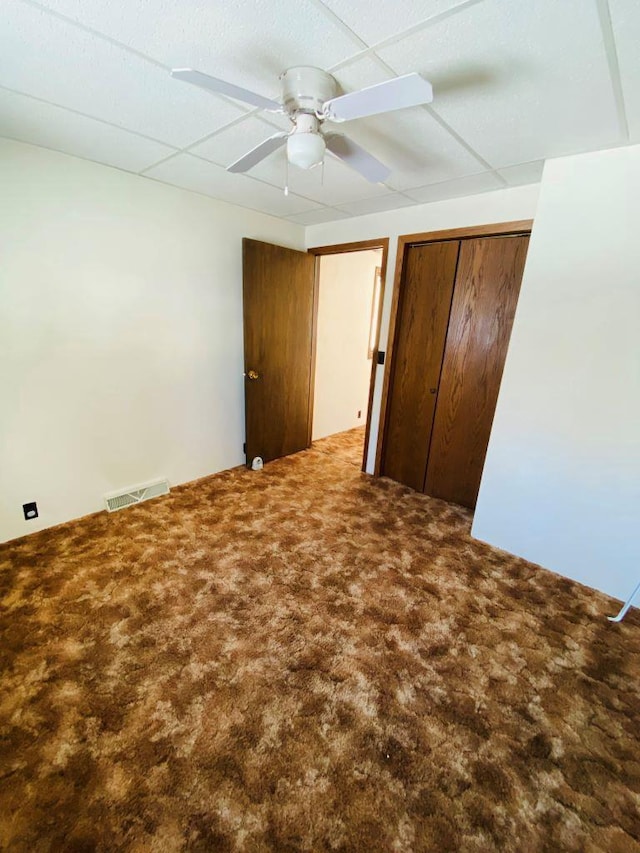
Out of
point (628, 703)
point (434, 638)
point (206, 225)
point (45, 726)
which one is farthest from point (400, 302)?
point (45, 726)

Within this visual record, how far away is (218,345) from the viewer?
3139 mm

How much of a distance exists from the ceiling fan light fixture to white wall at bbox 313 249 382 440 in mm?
2550

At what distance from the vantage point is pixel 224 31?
1161 mm

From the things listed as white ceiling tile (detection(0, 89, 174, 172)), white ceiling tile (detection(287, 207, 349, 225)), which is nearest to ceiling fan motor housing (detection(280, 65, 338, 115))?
white ceiling tile (detection(0, 89, 174, 172))

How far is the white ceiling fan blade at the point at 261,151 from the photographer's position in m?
1.43

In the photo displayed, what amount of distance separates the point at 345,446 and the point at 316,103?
10.9 feet

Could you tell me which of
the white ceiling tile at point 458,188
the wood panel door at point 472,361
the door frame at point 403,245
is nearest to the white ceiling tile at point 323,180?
the white ceiling tile at point 458,188

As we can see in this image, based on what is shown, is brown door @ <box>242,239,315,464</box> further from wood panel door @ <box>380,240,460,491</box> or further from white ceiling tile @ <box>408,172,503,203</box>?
white ceiling tile @ <box>408,172,503,203</box>

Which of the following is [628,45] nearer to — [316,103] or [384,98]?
[384,98]

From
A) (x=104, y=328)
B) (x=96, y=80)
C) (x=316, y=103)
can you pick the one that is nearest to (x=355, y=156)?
(x=316, y=103)

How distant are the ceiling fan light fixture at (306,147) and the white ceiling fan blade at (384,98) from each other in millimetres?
95

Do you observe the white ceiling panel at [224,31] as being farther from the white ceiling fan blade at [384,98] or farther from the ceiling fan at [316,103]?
the white ceiling fan blade at [384,98]

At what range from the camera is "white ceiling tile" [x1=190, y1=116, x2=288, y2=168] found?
5.60 feet

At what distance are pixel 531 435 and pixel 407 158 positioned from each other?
181 cm
